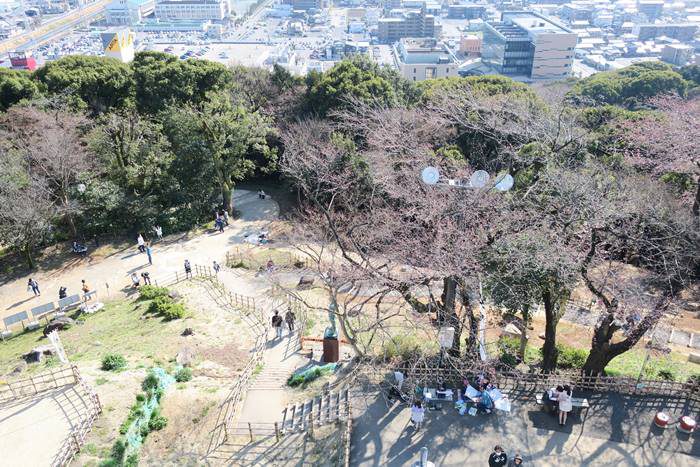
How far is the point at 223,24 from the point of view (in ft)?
590

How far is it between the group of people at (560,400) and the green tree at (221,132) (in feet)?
73.0

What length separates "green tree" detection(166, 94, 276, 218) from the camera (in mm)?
29141

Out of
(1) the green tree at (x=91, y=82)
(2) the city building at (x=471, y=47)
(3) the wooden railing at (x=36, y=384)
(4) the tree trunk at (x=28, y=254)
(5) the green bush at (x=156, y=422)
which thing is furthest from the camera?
(2) the city building at (x=471, y=47)

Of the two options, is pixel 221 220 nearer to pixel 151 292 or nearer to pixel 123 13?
pixel 151 292

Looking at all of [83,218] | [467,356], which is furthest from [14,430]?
[83,218]

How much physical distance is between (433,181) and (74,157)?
71.0 ft

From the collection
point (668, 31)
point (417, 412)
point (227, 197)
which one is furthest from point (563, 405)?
point (668, 31)

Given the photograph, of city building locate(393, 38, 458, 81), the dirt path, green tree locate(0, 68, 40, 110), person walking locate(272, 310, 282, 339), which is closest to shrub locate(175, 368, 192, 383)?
person walking locate(272, 310, 282, 339)

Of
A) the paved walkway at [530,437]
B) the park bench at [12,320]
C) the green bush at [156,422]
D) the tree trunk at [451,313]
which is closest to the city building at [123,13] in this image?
the park bench at [12,320]

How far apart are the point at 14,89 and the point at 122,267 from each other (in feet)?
52.6

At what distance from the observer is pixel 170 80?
112ft

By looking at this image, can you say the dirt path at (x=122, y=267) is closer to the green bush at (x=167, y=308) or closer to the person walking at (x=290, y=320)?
the green bush at (x=167, y=308)

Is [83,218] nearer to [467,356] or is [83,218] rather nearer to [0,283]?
[0,283]

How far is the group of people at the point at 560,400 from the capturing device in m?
13.5
